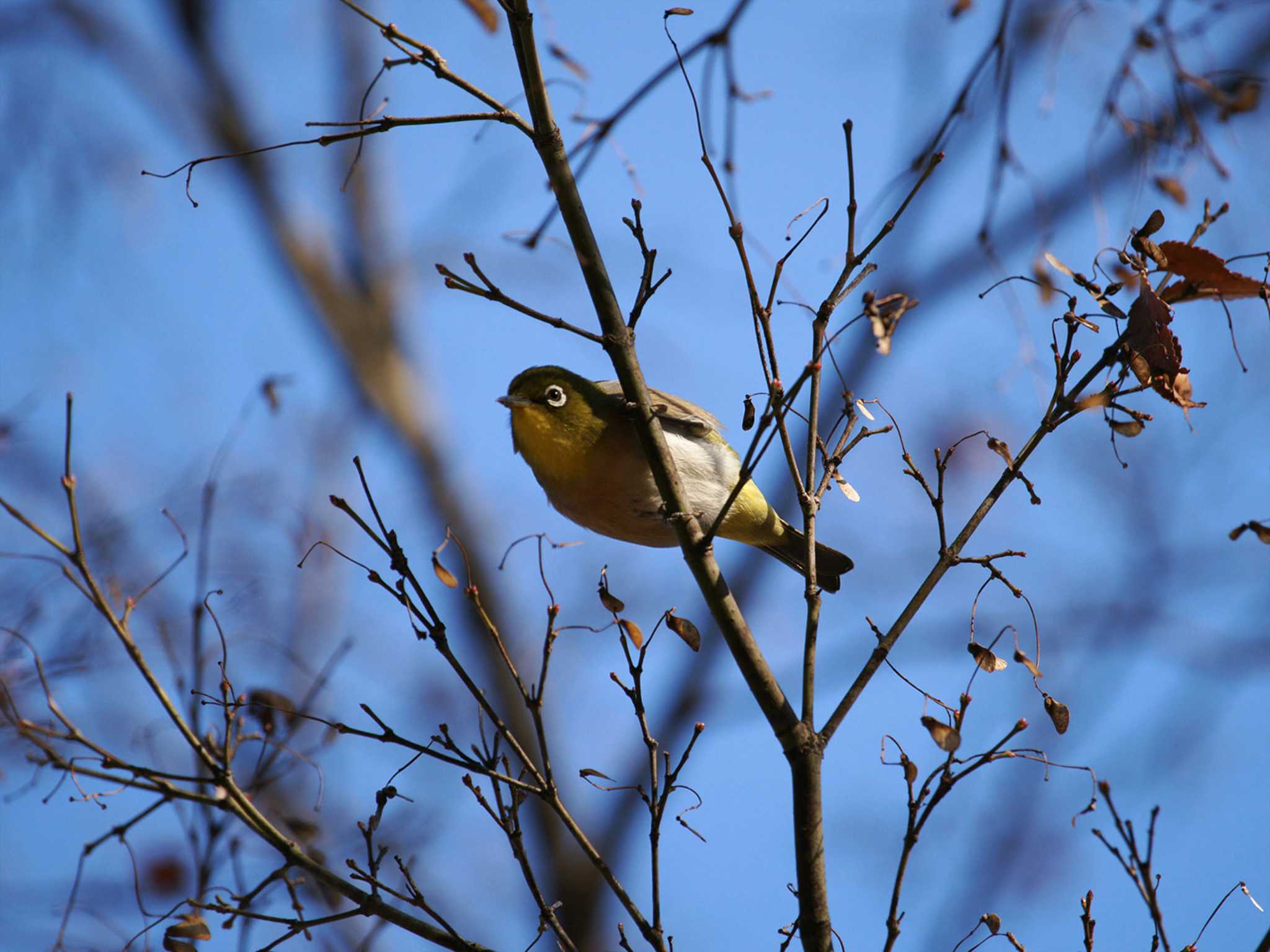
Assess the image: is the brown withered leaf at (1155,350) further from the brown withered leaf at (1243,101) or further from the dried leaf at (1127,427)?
the brown withered leaf at (1243,101)

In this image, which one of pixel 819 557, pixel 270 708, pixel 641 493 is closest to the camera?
pixel 270 708

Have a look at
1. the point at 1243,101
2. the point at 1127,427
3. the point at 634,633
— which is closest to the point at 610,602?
the point at 634,633

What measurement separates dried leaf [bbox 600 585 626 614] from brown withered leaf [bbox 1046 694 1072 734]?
1062 millimetres

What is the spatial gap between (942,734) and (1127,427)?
914 mm

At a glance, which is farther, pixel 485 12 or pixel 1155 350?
pixel 485 12

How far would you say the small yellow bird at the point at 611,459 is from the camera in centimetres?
403

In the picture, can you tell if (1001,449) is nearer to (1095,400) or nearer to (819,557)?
(1095,400)

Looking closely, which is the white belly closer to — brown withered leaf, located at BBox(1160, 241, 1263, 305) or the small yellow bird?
the small yellow bird

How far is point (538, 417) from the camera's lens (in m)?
4.31

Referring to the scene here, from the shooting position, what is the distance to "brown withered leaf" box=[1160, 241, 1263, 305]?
7.96 feet

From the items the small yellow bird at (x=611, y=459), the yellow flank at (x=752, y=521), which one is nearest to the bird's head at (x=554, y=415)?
the small yellow bird at (x=611, y=459)

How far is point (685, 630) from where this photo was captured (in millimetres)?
2834

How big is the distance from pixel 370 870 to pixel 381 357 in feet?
30.3

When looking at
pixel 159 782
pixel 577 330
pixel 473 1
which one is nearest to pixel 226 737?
pixel 159 782
